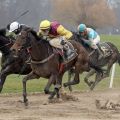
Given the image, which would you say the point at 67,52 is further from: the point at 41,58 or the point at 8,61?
the point at 8,61

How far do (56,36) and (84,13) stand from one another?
165ft

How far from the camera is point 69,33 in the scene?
12.5 meters

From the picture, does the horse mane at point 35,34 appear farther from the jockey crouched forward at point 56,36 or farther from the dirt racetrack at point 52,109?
the dirt racetrack at point 52,109

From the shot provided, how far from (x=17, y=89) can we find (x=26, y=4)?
65.9 metres

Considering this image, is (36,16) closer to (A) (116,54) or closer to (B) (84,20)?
(B) (84,20)

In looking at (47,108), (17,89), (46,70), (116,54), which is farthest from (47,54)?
(116,54)

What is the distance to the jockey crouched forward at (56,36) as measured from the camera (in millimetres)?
11547

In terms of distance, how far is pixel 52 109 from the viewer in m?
10.8

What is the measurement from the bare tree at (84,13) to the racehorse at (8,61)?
4723cm

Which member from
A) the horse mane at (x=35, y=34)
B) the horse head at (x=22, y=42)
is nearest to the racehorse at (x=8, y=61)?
the horse mane at (x=35, y=34)

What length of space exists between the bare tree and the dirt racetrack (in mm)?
47045

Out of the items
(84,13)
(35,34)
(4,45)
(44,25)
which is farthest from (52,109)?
(84,13)

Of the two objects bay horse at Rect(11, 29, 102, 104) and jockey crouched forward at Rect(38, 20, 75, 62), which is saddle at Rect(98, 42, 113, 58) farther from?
bay horse at Rect(11, 29, 102, 104)

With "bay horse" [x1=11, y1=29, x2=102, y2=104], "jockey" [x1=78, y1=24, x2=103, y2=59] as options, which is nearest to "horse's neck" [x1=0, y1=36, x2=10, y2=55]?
"bay horse" [x1=11, y1=29, x2=102, y2=104]
